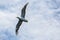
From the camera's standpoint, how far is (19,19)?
4331 inches

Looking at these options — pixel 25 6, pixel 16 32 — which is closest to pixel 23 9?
pixel 25 6

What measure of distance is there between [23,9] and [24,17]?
10.6 feet

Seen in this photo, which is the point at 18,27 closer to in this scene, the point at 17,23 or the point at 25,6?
the point at 17,23

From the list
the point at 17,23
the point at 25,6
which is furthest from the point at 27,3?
the point at 17,23

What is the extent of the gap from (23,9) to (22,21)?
4.56m

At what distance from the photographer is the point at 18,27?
366 ft

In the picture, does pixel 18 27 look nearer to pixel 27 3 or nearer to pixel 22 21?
pixel 22 21

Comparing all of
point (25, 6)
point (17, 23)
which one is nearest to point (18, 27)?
point (17, 23)

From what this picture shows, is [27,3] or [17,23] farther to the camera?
[17,23]

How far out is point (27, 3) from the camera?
342 feet

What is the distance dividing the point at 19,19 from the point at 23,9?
473cm

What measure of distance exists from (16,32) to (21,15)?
6.05 metres

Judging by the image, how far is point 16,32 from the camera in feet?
364

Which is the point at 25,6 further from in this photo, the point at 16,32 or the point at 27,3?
the point at 16,32
